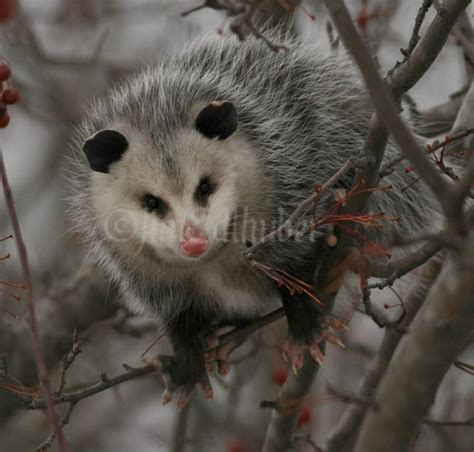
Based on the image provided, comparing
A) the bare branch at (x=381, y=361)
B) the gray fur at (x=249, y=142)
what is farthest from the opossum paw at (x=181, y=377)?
the bare branch at (x=381, y=361)

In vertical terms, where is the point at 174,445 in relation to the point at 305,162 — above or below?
below

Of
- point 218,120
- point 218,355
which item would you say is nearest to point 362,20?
point 218,120

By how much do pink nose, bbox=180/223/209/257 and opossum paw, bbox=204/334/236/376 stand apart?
0.92m

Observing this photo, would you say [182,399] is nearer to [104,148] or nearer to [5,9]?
[104,148]

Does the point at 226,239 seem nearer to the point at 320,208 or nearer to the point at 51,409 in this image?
the point at 320,208

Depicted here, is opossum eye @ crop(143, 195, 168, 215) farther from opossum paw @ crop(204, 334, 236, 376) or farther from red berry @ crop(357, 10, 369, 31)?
red berry @ crop(357, 10, 369, 31)

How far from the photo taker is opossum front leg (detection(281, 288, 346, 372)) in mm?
3654

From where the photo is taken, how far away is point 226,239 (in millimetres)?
3562

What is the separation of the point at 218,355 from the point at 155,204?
0.82m

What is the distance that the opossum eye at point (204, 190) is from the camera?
132 inches

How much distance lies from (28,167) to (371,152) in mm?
3814

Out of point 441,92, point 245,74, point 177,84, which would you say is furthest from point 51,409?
point 441,92

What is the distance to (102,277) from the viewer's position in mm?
4957

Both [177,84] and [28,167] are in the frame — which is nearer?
[177,84]
